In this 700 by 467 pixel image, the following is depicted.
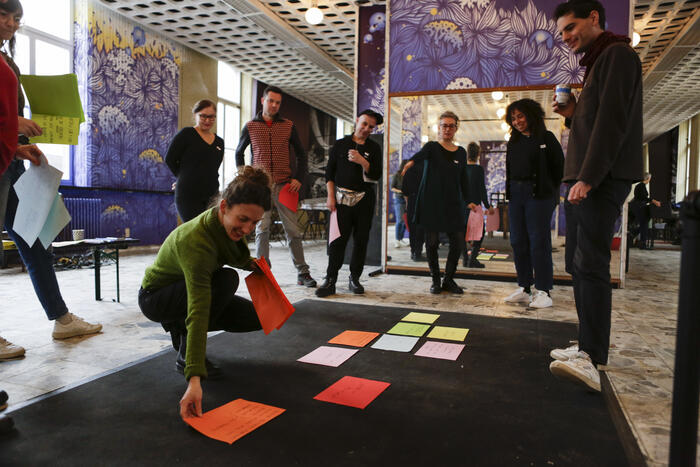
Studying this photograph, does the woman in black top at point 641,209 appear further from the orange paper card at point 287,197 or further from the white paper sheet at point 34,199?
the white paper sheet at point 34,199

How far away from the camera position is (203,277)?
1408 millimetres

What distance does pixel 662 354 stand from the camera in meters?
2.20

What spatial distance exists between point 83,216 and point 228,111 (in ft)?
13.2

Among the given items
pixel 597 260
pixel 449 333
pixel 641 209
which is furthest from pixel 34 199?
pixel 641 209

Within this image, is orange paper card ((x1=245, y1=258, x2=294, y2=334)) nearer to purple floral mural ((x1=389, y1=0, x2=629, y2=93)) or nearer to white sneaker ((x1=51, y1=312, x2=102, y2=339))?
white sneaker ((x1=51, y1=312, x2=102, y2=339))

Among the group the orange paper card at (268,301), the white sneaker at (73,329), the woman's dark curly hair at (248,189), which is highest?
the woman's dark curly hair at (248,189)

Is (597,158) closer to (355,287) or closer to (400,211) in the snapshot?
(355,287)

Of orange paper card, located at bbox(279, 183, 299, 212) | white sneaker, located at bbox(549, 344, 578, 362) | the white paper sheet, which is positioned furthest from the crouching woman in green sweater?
orange paper card, located at bbox(279, 183, 299, 212)

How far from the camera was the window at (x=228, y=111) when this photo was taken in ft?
29.6

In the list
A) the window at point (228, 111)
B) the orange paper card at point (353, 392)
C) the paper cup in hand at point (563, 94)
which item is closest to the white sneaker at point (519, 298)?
the paper cup in hand at point (563, 94)

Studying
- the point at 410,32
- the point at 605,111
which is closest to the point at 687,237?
the point at 605,111

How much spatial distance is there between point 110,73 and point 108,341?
5128 millimetres

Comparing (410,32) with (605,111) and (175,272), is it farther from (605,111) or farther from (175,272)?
(175,272)

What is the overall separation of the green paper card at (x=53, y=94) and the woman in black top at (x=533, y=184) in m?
2.58
